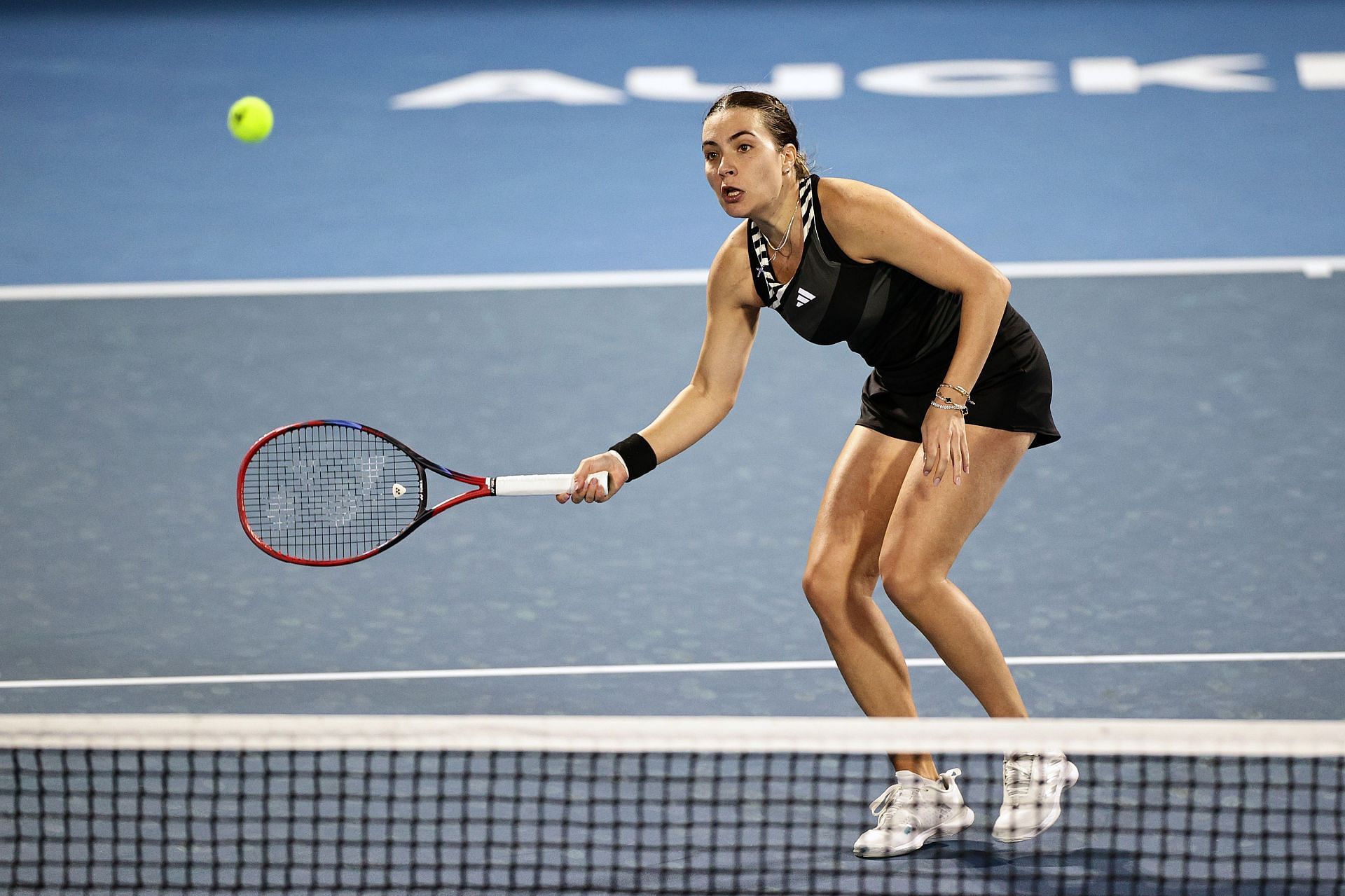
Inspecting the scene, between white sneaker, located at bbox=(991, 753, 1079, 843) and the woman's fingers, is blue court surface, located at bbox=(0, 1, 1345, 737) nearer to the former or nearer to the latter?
white sneaker, located at bbox=(991, 753, 1079, 843)

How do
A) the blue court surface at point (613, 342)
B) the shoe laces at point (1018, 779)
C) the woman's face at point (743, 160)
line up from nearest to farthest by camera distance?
1. the woman's face at point (743, 160)
2. the shoe laces at point (1018, 779)
3. the blue court surface at point (613, 342)

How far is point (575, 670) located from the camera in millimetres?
4910

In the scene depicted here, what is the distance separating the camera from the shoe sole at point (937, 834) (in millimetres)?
3809

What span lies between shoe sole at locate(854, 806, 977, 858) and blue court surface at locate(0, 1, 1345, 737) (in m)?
0.72

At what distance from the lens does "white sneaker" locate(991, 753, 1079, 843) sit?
12.6 ft

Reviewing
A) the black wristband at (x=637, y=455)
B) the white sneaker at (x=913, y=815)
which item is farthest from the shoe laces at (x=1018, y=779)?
the black wristband at (x=637, y=455)

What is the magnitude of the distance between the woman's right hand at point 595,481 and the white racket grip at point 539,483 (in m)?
0.01

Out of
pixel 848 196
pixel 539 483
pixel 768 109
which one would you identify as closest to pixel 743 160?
pixel 768 109

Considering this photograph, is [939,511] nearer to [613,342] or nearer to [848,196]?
[848,196]

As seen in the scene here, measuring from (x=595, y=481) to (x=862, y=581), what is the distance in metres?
0.67

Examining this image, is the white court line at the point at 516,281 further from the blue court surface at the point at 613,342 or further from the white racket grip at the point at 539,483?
the white racket grip at the point at 539,483

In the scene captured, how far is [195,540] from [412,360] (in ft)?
5.25

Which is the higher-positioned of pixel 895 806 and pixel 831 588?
pixel 831 588

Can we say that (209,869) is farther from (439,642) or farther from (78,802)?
(439,642)
